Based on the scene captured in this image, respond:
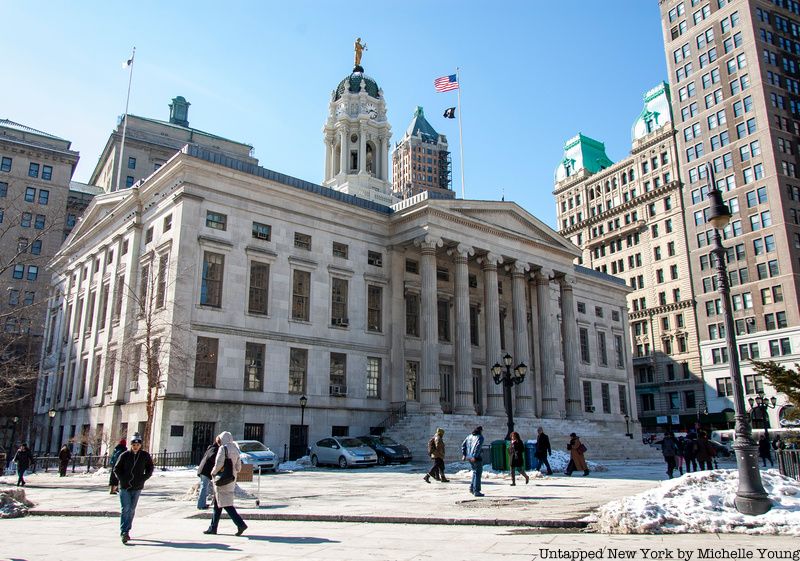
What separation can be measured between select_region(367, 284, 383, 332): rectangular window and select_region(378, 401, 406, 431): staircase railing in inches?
202

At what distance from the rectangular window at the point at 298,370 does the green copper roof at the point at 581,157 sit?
82.2 m

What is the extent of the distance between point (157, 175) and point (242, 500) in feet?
89.7

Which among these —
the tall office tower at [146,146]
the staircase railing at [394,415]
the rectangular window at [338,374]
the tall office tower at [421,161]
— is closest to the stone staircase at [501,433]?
the staircase railing at [394,415]

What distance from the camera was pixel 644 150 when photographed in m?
95.9

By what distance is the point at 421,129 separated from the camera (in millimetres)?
179250

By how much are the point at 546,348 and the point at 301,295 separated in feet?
66.0

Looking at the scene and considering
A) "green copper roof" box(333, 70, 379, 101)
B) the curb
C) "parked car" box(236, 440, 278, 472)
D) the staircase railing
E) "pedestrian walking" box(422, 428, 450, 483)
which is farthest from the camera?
"green copper roof" box(333, 70, 379, 101)

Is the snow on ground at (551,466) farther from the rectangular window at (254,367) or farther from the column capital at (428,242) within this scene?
the column capital at (428,242)

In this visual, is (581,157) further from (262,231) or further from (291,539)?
(291,539)

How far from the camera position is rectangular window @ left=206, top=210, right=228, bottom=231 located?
37.1m

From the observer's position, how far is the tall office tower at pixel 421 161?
551 ft

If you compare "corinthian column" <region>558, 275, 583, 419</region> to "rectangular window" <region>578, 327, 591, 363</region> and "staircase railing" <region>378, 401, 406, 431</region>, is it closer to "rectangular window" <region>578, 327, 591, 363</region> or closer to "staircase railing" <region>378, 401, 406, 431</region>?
"rectangular window" <region>578, 327, 591, 363</region>

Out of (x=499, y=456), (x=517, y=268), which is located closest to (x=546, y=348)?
Result: (x=517, y=268)

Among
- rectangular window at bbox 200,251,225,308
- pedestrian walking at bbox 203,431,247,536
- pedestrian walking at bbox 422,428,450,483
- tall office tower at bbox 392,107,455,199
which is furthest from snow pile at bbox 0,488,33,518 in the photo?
tall office tower at bbox 392,107,455,199
